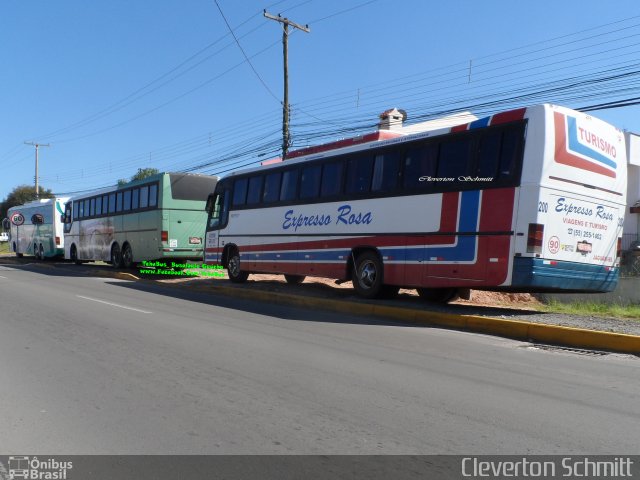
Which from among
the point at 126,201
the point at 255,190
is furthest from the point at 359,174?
the point at 126,201

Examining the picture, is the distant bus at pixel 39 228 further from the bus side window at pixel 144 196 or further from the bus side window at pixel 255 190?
the bus side window at pixel 255 190

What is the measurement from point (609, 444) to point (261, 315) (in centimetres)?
754

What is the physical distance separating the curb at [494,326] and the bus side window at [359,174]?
8.43 ft

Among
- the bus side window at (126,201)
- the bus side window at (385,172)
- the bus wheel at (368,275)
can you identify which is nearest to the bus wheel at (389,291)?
the bus wheel at (368,275)

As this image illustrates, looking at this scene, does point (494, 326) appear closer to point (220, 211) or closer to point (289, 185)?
point (289, 185)

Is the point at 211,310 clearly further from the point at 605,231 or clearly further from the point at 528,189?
the point at 605,231

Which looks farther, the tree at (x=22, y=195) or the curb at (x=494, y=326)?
the tree at (x=22, y=195)

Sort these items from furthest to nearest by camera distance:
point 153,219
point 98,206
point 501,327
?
point 98,206 < point 153,219 < point 501,327

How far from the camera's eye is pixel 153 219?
1961cm

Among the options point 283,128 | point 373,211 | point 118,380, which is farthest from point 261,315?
point 283,128

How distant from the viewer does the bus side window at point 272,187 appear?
14781 millimetres

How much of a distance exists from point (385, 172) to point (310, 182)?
8.41 feet

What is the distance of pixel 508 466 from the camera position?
371 centimetres

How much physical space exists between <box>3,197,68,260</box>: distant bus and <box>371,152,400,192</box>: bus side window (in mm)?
23581
